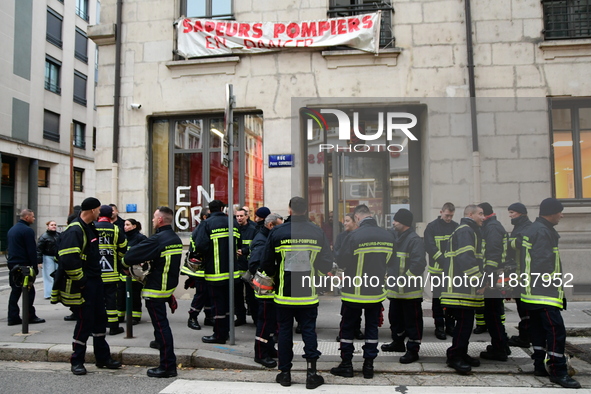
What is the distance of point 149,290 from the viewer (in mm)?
5402

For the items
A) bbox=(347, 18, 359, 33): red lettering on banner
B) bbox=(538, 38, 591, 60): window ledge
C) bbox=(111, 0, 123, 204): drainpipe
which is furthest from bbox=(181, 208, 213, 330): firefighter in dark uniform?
bbox=(538, 38, 591, 60): window ledge

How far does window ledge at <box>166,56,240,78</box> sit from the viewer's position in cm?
1009

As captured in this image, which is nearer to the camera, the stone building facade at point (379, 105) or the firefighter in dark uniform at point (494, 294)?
the firefighter in dark uniform at point (494, 294)

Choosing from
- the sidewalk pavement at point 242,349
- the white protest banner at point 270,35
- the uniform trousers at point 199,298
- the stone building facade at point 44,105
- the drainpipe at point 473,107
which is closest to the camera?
the sidewalk pavement at point 242,349

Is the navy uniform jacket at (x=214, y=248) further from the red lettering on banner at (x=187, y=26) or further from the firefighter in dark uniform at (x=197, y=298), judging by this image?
the red lettering on banner at (x=187, y=26)

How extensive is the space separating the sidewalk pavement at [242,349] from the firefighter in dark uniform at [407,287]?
0.77ft

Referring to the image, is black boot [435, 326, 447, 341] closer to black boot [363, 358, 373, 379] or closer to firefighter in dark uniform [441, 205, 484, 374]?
firefighter in dark uniform [441, 205, 484, 374]

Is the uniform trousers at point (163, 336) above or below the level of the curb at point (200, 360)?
above

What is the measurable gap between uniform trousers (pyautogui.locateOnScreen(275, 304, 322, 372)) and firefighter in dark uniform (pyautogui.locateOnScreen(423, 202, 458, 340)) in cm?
248

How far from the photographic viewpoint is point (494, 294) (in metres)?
5.83

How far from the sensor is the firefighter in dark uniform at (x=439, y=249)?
6766mm

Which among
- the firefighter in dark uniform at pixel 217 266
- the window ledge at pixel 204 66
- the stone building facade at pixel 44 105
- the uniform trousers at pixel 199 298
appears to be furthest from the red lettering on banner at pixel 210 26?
the stone building facade at pixel 44 105

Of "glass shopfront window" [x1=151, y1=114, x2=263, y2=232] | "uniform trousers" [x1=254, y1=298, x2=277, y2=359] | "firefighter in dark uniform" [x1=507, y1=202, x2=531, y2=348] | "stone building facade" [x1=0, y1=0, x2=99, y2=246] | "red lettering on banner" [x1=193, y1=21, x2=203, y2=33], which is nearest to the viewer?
"uniform trousers" [x1=254, y1=298, x2=277, y2=359]

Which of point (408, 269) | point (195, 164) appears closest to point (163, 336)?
point (408, 269)
